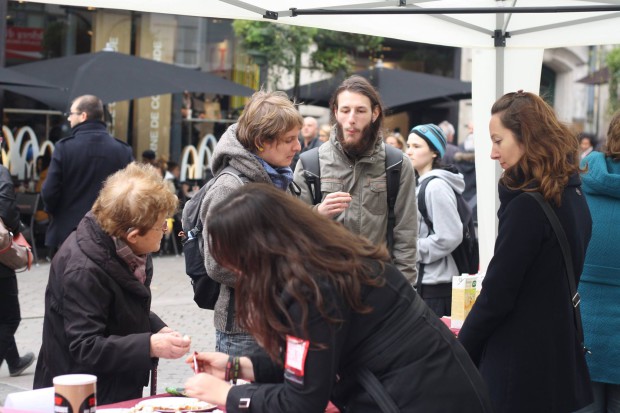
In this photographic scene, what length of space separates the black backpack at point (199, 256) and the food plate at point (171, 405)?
0.92m

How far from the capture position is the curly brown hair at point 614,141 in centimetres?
439

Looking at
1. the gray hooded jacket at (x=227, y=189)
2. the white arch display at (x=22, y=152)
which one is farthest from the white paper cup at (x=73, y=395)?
the white arch display at (x=22, y=152)

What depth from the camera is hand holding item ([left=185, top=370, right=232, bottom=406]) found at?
108 inches

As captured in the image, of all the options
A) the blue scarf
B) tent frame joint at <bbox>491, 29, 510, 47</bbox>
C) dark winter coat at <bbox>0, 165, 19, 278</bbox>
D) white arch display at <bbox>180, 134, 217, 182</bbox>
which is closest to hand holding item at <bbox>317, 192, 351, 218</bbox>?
the blue scarf

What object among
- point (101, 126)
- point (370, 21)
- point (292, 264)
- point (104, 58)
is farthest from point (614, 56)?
point (292, 264)

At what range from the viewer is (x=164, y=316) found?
992cm

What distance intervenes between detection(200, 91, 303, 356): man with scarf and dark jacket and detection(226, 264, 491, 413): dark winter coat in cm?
132

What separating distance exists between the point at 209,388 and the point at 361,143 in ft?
7.69

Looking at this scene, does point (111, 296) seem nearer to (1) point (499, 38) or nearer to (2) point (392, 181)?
(2) point (392, 181)

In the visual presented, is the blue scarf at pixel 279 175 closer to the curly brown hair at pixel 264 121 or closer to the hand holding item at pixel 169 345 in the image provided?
the curly brown hair at pixel 264 121

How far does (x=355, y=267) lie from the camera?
8.52 ft

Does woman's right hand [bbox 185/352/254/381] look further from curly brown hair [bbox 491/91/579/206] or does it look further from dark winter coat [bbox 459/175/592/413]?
curly brown hair [bbox 491/91/579/206]

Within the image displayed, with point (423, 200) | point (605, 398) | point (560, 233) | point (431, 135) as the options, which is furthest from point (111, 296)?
point (431, 135)

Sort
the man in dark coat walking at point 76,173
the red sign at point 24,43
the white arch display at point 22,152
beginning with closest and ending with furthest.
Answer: the man in dark coat walking at point 76,173
the white arch display at point 22,152
the red sign at point 24,43
